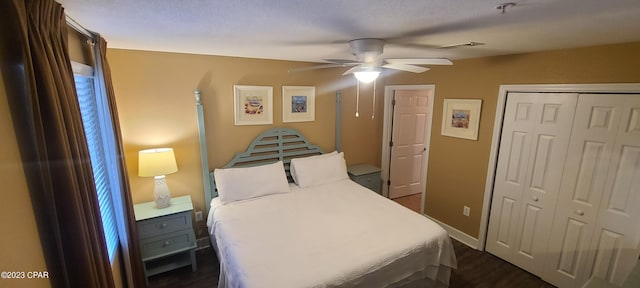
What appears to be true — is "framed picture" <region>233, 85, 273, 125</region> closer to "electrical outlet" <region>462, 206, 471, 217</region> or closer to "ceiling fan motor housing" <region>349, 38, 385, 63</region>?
"ceiling fan motor housing" <region>349, 38, 385, 63</region>

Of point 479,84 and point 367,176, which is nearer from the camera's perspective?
point 479,84

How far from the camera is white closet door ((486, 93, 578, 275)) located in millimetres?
2471

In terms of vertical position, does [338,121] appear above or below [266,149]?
above

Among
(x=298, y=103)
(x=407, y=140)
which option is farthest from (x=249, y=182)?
(x=407, y=140)

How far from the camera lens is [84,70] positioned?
173cm

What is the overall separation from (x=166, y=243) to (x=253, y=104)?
65.5 inches

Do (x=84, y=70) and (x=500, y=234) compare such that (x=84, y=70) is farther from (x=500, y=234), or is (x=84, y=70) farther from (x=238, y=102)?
(x=500, y=234)

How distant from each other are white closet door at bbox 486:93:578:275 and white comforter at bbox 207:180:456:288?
1096mm

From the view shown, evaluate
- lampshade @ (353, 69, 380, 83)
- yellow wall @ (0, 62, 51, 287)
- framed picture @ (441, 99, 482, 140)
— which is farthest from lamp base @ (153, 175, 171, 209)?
framed picture @ (441, 99, 482, 140)

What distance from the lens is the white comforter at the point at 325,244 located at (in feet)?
5.79

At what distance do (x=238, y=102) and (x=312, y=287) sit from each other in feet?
7.01

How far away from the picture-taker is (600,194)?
7.43 feet

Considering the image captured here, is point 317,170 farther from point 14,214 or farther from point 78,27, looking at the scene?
point 14,214

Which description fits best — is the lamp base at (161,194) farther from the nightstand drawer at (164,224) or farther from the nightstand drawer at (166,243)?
the nightstand drawer at (166,243)
